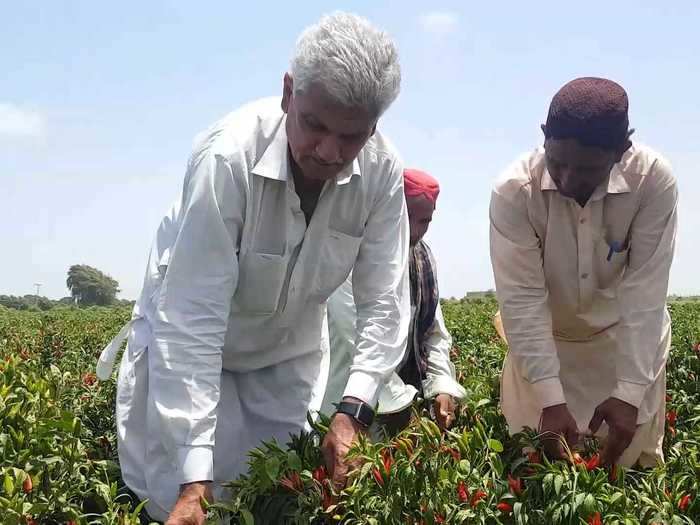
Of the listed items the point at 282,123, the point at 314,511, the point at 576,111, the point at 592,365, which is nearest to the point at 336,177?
the point at 282,123

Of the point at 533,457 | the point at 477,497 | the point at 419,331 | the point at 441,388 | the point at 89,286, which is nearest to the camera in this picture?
the point at 477,497

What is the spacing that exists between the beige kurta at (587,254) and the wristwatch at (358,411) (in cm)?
71

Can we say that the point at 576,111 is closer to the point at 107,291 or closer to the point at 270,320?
the point at 270,320

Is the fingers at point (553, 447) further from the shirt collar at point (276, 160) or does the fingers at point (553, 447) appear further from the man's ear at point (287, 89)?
the man's ear at point (287, 89)

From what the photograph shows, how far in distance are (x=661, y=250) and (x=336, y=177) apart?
114cm

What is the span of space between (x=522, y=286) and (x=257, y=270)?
93cm

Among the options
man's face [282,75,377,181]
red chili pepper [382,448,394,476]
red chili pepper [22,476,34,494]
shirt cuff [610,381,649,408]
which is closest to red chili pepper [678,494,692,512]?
shirt cuff [610,381,649,408]

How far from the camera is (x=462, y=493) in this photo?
2.27 m

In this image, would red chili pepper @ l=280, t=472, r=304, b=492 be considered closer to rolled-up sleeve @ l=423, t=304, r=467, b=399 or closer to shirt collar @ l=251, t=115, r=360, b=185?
shirt collar @ l=251, t=115, r=360, b=185

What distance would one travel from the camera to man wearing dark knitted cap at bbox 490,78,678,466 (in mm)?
2828

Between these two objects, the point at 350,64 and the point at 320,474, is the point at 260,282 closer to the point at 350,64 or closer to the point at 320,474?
the point at 320,474

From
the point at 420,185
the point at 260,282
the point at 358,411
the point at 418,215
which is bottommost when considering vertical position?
the point at 358,411

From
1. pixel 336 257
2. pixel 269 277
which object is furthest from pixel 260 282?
pixel 336 257

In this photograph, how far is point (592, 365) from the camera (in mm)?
3480
